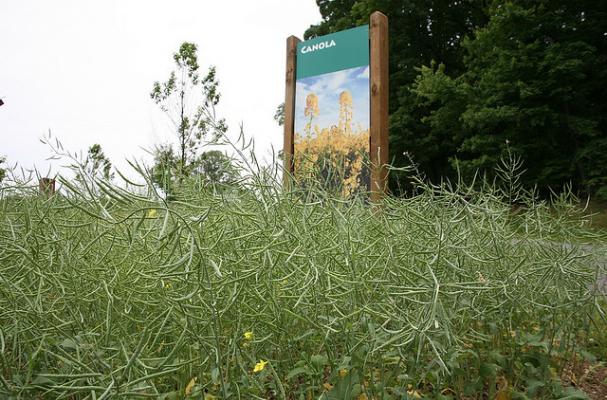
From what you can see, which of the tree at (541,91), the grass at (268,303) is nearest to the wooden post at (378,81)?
the grass at (268,303)

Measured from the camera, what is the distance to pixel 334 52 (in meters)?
6.25

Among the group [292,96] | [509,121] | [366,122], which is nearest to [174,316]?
[366,122]

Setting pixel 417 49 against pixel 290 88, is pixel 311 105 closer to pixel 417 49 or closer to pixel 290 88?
pixel 290 88

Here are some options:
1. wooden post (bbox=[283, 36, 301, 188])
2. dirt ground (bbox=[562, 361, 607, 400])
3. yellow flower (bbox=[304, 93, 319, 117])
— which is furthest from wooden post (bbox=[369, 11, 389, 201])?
dirt ground (bbox=[562, 361, 607, 400])

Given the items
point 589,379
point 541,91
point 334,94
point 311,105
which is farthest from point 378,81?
point 541,91

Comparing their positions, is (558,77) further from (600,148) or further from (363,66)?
(363,66)

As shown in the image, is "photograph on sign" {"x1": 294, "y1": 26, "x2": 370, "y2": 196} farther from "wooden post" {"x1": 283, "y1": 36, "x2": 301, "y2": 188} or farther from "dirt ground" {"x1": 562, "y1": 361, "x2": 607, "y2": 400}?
"dirt ground" {"x1": 562, "y1": 361, "x2": 607, "y2": 400}

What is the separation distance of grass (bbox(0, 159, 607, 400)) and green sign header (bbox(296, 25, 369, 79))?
4.56 meters

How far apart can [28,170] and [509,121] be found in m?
12.9

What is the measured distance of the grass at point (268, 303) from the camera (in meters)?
1.04

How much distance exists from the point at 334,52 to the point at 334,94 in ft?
1.80

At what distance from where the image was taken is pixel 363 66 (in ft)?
19.4

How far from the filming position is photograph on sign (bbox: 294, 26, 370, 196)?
19.1 feet

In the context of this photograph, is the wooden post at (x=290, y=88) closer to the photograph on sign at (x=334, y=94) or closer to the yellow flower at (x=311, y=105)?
the photograph on sign at (x=334, y=94)
